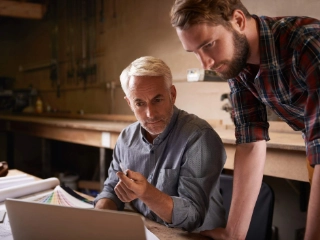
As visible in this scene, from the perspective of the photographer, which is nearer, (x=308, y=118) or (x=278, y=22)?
(x=308, y=118)

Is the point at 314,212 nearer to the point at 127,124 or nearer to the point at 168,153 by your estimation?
the point at 168,153

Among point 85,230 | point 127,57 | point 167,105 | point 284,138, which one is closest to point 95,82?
point 127,57

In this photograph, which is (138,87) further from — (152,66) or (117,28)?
(117,28)

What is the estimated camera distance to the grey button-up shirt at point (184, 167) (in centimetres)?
111

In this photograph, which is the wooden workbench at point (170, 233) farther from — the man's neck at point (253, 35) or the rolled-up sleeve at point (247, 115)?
the man's neck at point (253, 35)

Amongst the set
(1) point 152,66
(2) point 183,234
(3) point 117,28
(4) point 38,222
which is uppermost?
(3) point 117,28

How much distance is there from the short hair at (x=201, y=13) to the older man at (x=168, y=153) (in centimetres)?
33

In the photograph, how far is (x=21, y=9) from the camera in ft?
14.6

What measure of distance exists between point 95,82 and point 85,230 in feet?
12.6

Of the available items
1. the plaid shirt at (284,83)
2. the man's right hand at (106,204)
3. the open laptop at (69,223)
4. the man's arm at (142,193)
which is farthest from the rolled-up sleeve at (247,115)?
the open laptop at (69,223)

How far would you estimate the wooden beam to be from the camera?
426 centimetres

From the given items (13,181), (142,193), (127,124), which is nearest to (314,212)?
(142,193)

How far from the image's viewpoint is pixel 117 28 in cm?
400

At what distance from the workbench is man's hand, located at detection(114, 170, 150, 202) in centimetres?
99
